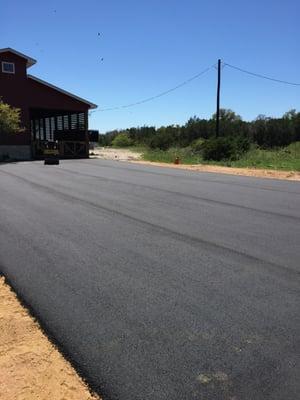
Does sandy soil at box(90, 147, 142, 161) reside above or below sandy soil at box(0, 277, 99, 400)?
above

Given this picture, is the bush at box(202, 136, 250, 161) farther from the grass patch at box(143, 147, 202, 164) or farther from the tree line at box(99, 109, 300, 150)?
the tree line at box(99, 109, 300, 150)

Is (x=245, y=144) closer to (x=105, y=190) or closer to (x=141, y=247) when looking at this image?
(x=105, y=190)

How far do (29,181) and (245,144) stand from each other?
2244 cm

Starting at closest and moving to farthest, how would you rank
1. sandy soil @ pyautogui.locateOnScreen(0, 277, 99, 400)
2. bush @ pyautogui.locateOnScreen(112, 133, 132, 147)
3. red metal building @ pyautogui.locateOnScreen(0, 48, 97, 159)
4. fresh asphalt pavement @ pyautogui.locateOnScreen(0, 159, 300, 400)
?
sandy soil @ pyautogui.locateOnScreen(0, 277, 99, 400) → fresh asphalt pavement @ pyautogui.locateOnScreen(0, 159, 300, 400) → red metal building @ pyautogui.locateOnScreen(0, 48, 97, 159) → bush @ pyautogui.locateOnScreen(112, 133, 132, 147)

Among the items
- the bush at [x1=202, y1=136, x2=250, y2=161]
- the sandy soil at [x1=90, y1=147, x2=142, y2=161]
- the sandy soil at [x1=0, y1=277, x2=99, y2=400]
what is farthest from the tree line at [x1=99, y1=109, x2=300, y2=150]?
the sandy soil at [x1=0, y1=277, x2=99, y2=400]

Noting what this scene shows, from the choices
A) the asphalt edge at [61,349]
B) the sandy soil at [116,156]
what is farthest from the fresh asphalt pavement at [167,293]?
the sandy soil at [116,156]

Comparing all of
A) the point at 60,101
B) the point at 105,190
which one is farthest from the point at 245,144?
the point at 105,190

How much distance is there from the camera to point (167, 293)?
4977 mm

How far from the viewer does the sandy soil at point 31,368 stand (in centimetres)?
320

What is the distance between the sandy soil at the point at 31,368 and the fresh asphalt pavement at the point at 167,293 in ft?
0.40

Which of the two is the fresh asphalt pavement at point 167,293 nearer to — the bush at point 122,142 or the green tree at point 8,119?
the green tree at point 8,119

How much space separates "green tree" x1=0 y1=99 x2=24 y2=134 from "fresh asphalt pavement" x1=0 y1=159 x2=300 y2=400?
26623 mm

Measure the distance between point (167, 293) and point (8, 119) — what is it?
33.0 metres

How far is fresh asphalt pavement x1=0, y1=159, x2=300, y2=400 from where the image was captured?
3.34 metres
